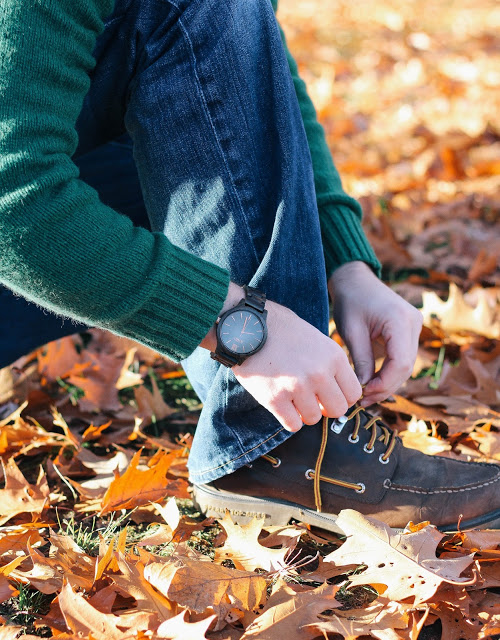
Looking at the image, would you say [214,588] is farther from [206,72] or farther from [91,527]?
[206,72]

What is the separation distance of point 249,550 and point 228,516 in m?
0.07

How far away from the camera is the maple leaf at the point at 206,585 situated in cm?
105

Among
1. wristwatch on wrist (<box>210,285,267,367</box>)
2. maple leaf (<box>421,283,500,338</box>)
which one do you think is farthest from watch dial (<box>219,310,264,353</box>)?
maple leaf (<box>421,283,500,338</box>)

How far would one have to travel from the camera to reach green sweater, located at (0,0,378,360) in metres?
0.96

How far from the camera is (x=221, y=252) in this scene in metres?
1.21

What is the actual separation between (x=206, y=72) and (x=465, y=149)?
265 centimetres

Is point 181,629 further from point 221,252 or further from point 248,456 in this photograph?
point 221,252

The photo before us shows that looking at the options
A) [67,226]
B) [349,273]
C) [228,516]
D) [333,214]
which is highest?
[67,226]

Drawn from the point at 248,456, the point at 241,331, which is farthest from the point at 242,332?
the point at 248,456

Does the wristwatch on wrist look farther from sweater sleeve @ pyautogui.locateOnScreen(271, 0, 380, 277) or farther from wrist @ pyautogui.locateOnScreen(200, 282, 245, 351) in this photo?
sweater sleeve @ pyautogui.locateOnScreen(271, 0, 380, 277)

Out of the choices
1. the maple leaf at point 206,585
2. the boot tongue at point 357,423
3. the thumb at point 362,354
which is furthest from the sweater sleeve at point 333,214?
the maple leaf at point 206,585

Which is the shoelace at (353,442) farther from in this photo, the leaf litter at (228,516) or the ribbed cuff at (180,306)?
the ribbed cuff at (180,306)

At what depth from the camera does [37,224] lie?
970mm

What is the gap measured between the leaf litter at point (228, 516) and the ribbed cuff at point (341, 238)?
440mm
